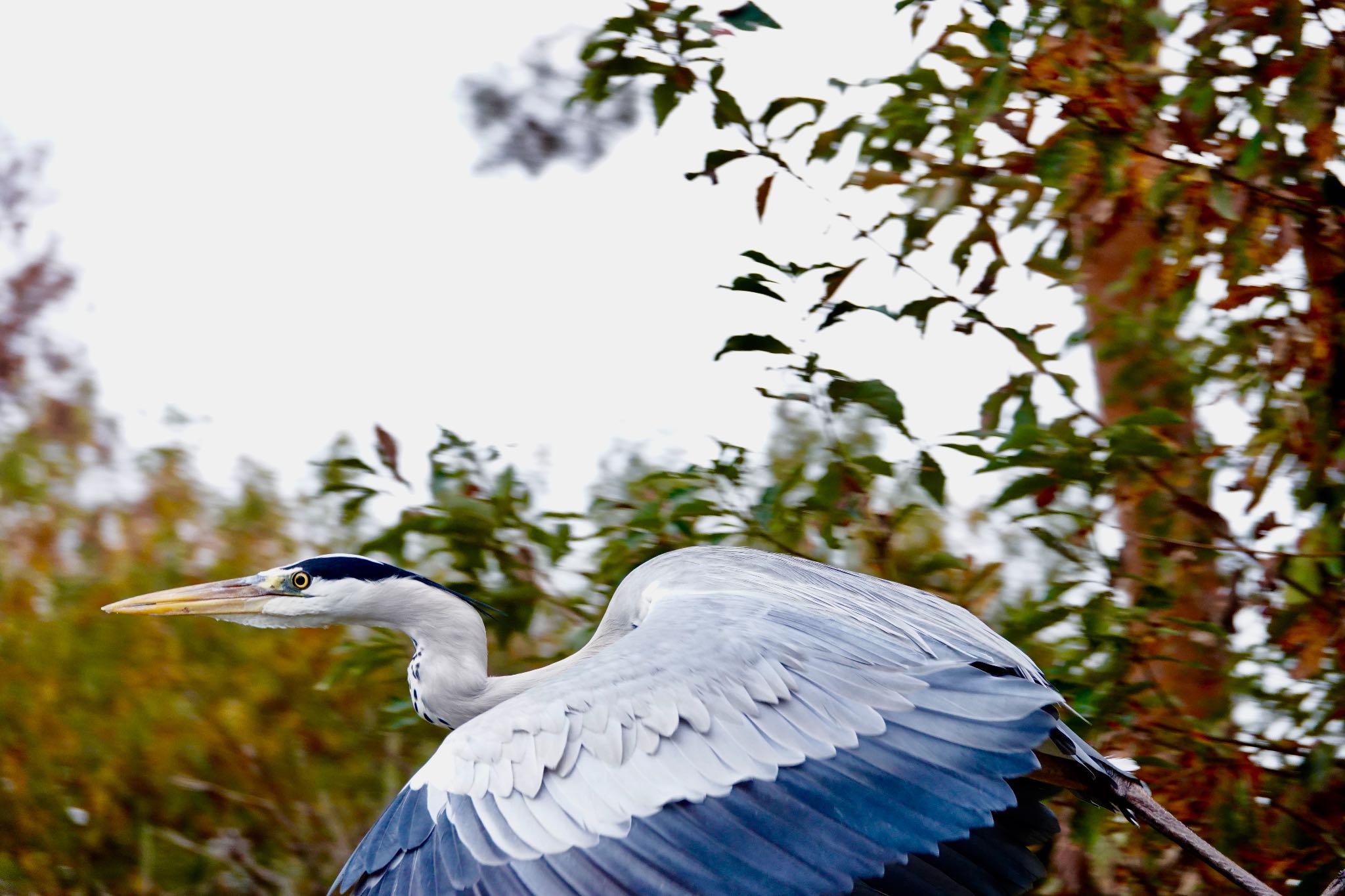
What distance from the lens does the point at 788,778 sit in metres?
1.99

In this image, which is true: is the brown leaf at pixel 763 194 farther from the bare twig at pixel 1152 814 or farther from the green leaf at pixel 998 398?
the bare twig at pixel 1152 814

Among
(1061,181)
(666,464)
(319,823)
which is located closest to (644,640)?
(1061,181)

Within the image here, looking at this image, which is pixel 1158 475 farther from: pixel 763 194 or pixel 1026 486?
pixel 763 194

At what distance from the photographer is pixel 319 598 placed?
279 cm

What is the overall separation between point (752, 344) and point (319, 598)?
105 centimetres

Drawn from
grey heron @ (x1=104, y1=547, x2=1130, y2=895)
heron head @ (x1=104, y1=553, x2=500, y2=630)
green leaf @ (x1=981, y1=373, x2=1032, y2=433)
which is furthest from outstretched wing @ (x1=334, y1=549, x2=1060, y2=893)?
green leaf @ (x1=981, y1=373, x2=1032, y2=433)

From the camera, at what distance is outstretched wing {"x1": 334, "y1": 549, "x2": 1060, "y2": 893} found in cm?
190

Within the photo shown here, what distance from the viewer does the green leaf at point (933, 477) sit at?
271 centimetres

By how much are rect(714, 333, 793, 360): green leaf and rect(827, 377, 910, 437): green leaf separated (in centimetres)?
13

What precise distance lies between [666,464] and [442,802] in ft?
8.11

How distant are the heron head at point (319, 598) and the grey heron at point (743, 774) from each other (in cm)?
56

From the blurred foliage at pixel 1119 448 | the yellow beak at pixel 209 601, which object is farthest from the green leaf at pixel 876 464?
the yellow beak at pixel 209 601

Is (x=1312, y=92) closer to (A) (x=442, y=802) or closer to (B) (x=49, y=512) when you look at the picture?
(A) (x=442, y=802)

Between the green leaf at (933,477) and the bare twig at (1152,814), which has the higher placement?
the green leaf at (933,477)
